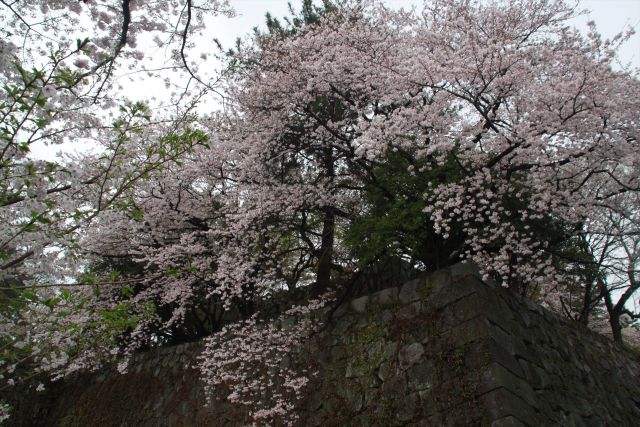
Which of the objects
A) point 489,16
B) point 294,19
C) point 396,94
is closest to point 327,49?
point 396,94

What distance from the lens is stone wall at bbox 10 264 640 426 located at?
4832 millimetres

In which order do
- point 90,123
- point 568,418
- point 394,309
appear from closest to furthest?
point 90,123, point 568,418, point 394,309

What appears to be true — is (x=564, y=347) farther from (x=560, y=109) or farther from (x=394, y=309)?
(x=560, y=109)

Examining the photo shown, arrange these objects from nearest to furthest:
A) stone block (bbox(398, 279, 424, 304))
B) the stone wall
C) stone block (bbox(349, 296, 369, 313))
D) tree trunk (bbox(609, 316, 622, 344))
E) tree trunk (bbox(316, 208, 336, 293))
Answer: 1. the stone wall
2. stone block (bbox(398, 279, 424, 304))
3. stone block (bbox(349, 296, 369, 313))
4. tree trunk (bbox(316, 208, 336, 293))
5. tree trunk (bbox(609, 316, 622, 344))

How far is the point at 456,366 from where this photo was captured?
197 inches

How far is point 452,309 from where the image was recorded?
544 cm

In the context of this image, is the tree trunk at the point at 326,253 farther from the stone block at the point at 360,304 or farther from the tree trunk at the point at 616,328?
the tree trunk at the point at 616,328

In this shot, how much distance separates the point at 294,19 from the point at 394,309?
22.6 ft

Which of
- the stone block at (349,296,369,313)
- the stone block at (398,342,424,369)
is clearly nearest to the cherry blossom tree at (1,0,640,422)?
the stone block at (349,296,369,313)

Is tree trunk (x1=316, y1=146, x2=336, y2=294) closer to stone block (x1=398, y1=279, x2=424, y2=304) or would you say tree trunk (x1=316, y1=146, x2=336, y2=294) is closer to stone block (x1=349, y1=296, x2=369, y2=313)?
stone block (x1=349, y1=296, x2=369, y2=313)

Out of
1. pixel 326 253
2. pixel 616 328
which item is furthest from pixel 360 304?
pixel 616 328

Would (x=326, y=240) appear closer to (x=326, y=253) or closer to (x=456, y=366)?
(x=326, y=253)

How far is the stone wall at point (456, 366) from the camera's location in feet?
15.9

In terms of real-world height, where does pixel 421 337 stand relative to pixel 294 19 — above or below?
below
